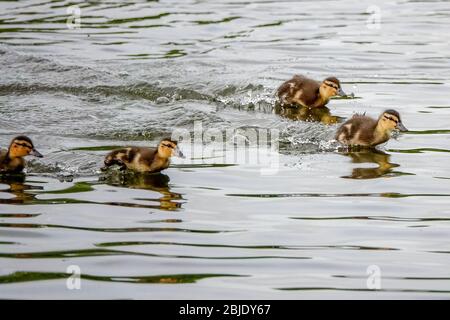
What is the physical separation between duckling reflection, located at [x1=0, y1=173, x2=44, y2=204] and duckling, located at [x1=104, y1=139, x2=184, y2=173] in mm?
652

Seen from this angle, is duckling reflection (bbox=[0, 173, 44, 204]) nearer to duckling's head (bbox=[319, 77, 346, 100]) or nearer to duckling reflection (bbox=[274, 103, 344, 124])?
duckling reflection (bbox=[274, 103, 344, 124])

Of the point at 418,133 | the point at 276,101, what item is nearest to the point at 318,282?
the point at 418,133

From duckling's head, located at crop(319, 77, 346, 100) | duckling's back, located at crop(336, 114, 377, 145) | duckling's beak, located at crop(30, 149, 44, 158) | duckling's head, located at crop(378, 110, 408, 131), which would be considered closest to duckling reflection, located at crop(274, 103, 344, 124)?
duckling's head, located at crop(319, 77, 346, 100)

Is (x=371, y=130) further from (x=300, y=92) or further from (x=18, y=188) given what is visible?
(x=18, y=188)

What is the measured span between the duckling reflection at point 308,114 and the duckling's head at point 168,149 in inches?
95.5

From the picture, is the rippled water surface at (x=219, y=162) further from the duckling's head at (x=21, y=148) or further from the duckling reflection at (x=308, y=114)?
the duckling's head at (x=21, y=148)

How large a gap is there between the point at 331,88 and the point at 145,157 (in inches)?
110

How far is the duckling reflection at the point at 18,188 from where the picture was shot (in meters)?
7.30

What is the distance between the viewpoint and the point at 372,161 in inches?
337

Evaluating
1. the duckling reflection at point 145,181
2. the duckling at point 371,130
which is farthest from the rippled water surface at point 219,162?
the duckling at point 371,130

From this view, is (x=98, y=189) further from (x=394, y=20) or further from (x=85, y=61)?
(x=394, y=20)

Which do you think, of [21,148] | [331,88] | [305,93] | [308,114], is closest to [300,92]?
[305,93]

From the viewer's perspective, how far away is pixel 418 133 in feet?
30.4

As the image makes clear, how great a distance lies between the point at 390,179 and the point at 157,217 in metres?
1.93
